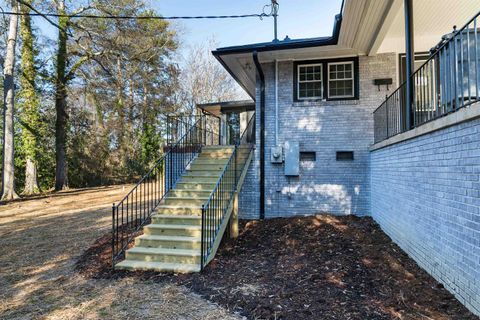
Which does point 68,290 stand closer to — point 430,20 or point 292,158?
Answer: point 292,158

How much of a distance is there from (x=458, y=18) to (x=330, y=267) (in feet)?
20.0

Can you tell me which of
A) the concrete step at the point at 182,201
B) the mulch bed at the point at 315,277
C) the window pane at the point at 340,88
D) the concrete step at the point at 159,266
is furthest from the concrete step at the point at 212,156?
the concrete step at the point at 159,266

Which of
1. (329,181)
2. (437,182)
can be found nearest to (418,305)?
(437,182)

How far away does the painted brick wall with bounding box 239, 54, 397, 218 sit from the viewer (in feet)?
25.5

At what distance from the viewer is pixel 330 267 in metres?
4.69

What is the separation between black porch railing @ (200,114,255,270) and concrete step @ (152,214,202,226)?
0.34m

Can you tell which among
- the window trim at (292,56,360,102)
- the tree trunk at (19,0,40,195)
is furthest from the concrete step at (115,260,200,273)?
the tree trunk at (19,0,40,195)

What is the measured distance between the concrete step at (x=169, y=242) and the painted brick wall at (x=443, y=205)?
130 inches

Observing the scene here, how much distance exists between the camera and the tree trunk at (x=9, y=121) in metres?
13.4

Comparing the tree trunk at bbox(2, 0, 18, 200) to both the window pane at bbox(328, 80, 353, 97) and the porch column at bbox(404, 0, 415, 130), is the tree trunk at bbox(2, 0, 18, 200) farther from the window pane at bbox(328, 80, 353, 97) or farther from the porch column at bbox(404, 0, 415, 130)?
the porch column at bbox(404, 0, 415, 130)

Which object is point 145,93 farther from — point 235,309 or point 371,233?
point 235,309

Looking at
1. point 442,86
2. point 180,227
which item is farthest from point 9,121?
point 442,86

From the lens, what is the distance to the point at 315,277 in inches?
171

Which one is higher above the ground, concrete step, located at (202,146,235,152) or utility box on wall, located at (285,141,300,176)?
concrete step, located at (202,146,235,152)
